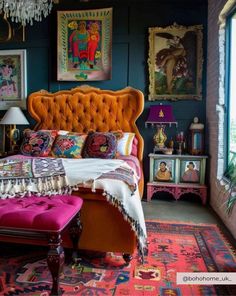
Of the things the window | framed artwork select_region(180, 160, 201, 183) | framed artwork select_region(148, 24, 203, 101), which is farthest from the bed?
the window

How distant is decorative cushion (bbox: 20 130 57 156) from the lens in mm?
3314

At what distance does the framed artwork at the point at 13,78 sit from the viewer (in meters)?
4.23

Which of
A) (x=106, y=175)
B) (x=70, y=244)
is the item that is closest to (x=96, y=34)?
(x=106, y=175)

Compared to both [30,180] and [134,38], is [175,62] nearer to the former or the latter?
[134,38]

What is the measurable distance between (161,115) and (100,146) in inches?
42.9

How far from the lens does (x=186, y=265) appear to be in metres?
2.07

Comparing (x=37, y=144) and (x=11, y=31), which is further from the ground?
(x=11, y=31)

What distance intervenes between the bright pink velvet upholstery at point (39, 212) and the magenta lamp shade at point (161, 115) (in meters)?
2.08

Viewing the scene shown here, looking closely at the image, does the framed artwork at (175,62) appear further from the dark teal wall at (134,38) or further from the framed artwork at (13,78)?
the framed artwork at (13,78)

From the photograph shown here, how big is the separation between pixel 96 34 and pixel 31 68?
1.18 m

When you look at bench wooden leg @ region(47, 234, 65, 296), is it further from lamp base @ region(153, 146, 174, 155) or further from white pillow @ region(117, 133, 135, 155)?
lamp base @ region(153, 146, 174, 155)

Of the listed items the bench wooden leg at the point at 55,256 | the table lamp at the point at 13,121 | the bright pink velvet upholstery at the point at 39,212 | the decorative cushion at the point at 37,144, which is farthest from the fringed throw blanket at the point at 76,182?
the table lamp at the point at 13,121

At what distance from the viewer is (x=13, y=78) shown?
14.1 feet

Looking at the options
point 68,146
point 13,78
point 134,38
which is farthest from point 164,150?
point 13,78
